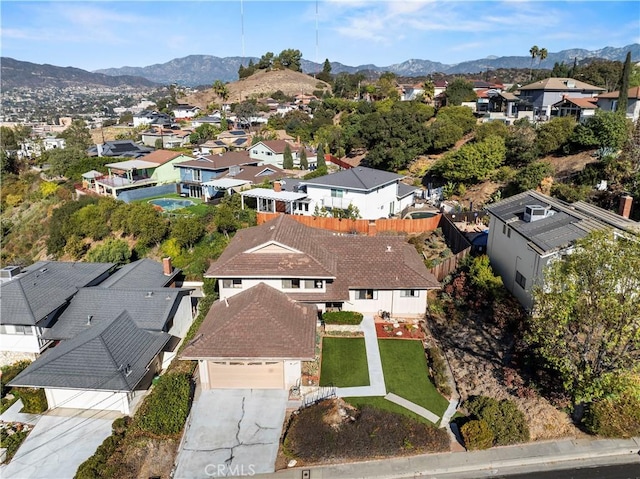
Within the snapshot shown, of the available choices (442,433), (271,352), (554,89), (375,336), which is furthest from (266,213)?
(554,89)

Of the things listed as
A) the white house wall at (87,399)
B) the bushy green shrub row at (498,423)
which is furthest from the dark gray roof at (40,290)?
the bushy green shrub row at (498,423)

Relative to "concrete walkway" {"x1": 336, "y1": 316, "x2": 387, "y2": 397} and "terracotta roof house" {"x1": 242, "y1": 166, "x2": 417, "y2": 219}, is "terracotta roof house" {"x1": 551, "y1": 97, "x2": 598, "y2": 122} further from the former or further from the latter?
"concrete walkway" {"x1": 336, "y1": 316, "x2": 387, "y2": 397}

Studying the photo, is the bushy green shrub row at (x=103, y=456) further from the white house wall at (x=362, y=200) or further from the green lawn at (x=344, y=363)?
the white house wall at (x=362, y=200)

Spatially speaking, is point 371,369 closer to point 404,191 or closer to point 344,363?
point 344,363

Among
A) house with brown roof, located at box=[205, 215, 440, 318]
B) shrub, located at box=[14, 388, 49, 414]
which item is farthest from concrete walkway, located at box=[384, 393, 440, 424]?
shrub, located at box=[14, 388, 49, 414]

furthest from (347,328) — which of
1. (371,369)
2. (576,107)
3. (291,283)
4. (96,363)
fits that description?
(576,107)

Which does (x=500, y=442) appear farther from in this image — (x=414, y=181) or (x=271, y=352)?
(x=414, y=181)

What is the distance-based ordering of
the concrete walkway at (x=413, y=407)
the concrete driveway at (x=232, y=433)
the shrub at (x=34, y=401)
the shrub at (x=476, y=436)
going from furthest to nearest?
1. the shrub at (x=34, y=401)
2. the concrete walkway at (x=413, y=407)
3. the shrub at (x=476, y=436)
4. the concrete driveway at (x=232, y=433)
